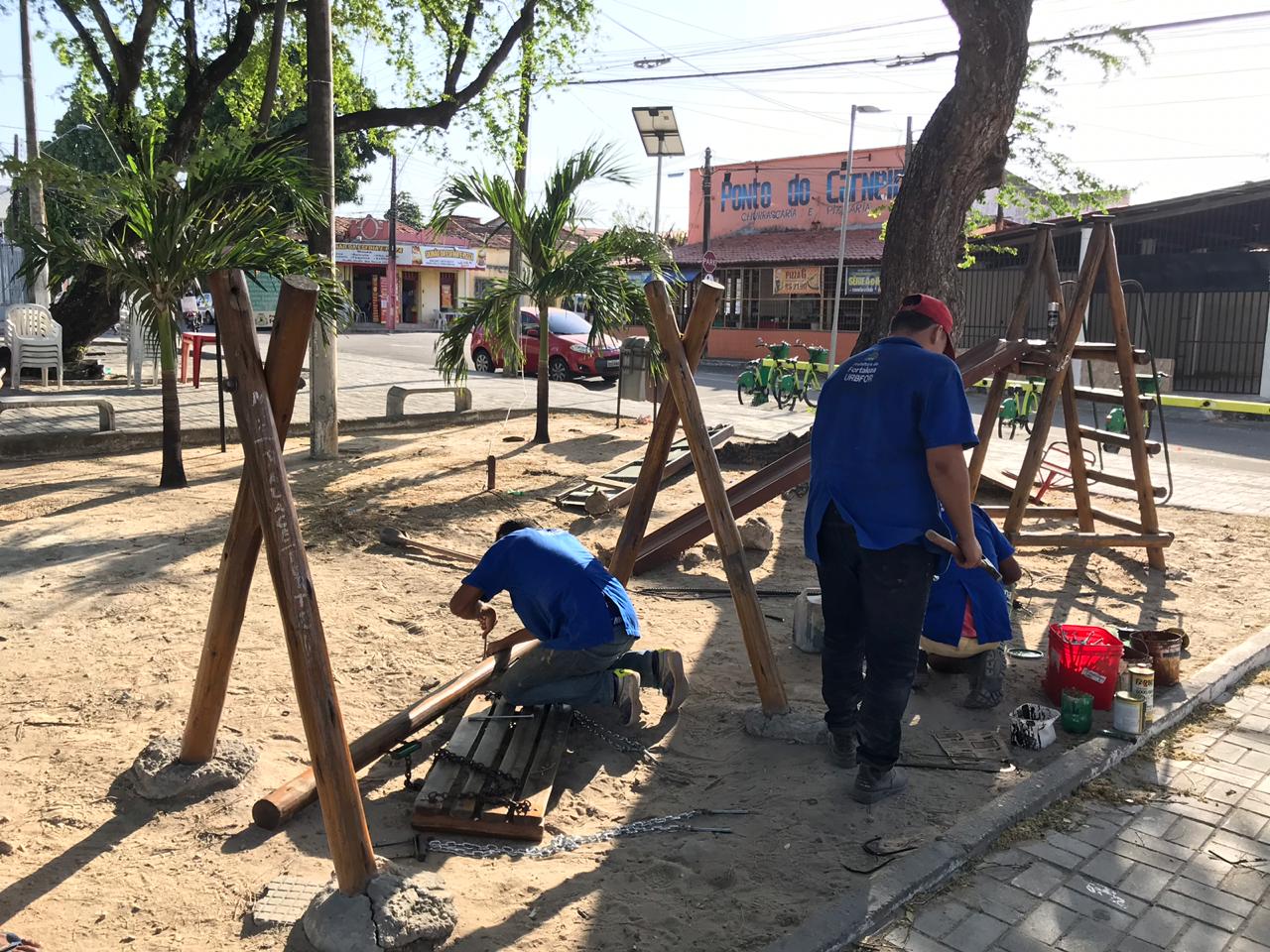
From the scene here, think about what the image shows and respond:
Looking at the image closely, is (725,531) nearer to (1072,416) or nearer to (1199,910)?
(1199,910)

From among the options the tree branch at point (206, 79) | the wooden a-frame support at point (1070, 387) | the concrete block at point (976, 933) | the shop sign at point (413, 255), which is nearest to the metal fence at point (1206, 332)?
the tree branch at point (206, 79)

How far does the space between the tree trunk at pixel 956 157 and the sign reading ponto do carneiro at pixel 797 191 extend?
23.0 metres

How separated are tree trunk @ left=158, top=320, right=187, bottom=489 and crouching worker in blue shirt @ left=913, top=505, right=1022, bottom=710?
6290mm

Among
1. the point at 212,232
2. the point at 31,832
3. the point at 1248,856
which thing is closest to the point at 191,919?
the point at 31,832

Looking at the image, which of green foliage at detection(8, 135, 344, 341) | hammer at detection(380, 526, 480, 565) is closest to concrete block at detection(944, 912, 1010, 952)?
hammer at detection(380, 526, 480, 565)

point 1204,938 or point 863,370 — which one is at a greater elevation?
point 863,370

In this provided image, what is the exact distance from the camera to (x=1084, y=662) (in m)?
4.52

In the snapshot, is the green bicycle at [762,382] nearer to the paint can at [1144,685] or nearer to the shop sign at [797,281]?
the shop sign at [797,281]

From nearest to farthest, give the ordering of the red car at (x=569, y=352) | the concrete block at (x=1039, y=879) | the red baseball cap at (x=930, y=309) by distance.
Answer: the concrete block at (x=1039, y=879) → the red baseball cap at (x=930, y=309) → the red car at (x=569, y=352)

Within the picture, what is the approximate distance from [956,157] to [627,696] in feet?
19.8

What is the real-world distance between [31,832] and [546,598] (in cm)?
188

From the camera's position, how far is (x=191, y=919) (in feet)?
9.48

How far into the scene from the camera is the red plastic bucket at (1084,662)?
4.48 m

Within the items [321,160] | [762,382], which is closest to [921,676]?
A: [321,160]
